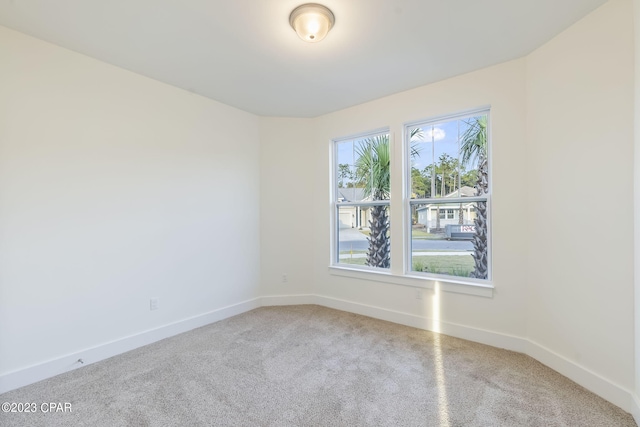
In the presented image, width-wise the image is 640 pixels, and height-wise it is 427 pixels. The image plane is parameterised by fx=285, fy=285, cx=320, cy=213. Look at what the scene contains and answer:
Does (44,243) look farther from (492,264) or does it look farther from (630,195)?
(630,195)

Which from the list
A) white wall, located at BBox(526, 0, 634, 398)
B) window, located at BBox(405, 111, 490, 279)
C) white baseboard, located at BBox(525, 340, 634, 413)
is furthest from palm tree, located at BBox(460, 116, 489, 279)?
white baseboard, located at BBox(525, 340, 634, 413)

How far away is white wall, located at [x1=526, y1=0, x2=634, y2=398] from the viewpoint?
1.87m

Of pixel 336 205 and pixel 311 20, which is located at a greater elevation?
pixel 311 20

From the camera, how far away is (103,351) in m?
2.55

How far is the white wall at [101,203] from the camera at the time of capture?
2.15m

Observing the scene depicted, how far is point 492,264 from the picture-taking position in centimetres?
278

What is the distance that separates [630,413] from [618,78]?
2.16m

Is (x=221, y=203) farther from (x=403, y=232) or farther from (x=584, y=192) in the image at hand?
(x=584, y=192)

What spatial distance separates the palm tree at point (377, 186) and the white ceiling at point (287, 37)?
81 centimetres

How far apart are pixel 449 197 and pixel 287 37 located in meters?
2.23

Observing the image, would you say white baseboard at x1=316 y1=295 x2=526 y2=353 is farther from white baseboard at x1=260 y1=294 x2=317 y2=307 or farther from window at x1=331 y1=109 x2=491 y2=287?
window at x1=331 y1=109 x2=491 y2=287

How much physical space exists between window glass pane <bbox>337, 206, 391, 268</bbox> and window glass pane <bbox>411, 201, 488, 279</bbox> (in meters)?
0.40

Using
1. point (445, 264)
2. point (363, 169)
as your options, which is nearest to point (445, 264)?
point (445, 264)

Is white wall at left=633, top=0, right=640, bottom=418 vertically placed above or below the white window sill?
above
